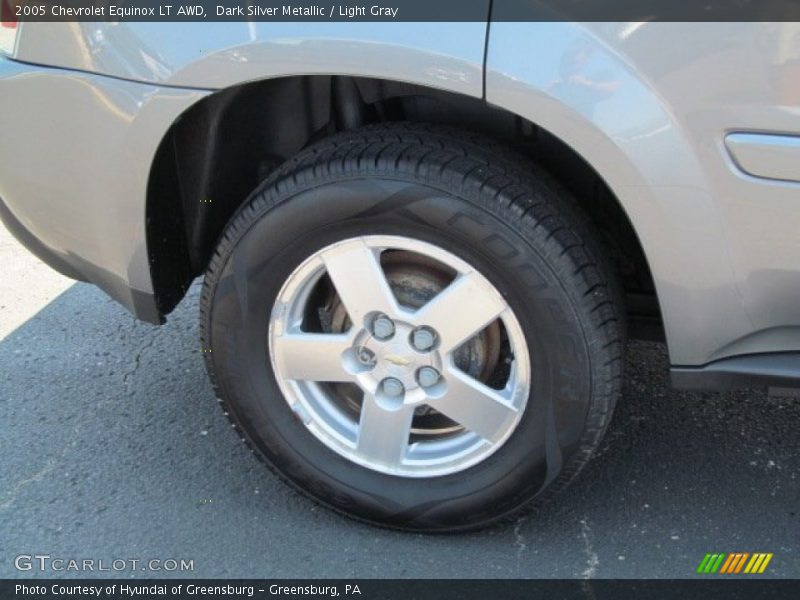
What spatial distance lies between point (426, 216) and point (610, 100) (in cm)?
47

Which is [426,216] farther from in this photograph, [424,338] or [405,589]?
[405,589]

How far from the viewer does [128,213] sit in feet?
7.31

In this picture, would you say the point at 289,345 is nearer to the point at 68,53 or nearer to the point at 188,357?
the point at 68,53

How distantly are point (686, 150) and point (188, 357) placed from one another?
196 centimetres

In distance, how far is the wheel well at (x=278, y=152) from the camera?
7.36ft

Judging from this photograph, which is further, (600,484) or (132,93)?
(600,484)

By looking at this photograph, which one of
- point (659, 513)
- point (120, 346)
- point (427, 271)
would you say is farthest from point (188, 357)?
point (659, 513)

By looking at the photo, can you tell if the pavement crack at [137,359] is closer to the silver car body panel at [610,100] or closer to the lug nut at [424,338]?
the silver car body panel at [610,100]
